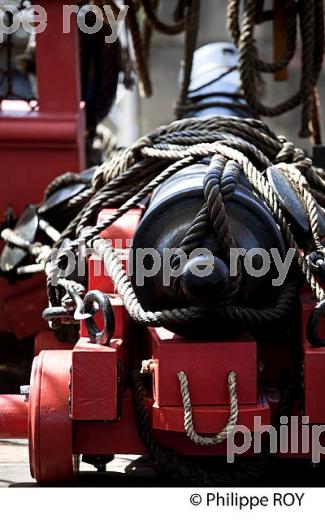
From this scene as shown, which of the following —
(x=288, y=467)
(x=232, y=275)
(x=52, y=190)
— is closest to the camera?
(x=232, y=275)

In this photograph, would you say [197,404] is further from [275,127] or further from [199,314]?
[275,127]

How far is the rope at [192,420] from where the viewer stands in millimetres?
2344

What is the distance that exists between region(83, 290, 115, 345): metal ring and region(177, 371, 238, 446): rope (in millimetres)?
190

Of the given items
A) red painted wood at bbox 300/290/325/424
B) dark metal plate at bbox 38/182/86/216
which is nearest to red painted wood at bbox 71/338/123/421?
red painted wood at bbox 300/290/325/424

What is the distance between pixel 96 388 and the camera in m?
2.42

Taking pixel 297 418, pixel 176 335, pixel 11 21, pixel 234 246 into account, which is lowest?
pixel 297 418

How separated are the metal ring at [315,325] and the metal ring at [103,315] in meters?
0.40

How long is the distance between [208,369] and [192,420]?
0.10 m

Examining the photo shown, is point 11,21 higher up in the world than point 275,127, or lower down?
higher up

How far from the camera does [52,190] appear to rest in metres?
3.40

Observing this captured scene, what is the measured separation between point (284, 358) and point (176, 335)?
395 mm
